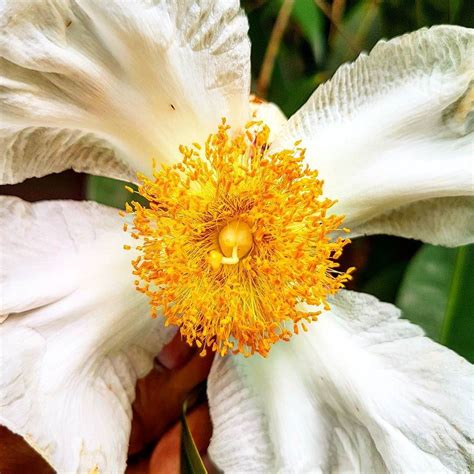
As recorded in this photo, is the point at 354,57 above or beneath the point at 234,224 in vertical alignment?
above

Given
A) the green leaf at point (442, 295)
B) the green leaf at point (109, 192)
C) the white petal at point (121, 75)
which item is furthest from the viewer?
the green leaf at point (109, 192)

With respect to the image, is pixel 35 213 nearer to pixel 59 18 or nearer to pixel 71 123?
pixel 71 123

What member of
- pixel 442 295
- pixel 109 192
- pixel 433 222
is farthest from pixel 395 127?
pixel 109 192

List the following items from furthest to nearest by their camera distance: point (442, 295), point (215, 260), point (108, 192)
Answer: point (108, 192)
point (442, 295)
point (215, 260)

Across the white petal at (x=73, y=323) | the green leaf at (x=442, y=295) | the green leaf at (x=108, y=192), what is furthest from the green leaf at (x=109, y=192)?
the green leaf at (x=442, y=295)

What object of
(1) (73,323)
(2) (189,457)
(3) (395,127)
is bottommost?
(2) (189,457)

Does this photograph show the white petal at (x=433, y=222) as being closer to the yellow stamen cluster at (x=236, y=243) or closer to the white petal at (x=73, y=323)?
the yellow stamen cluster at (x=236, y=243)

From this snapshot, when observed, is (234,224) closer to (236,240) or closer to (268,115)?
(236,240)

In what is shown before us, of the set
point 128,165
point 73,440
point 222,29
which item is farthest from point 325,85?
point 73,440
